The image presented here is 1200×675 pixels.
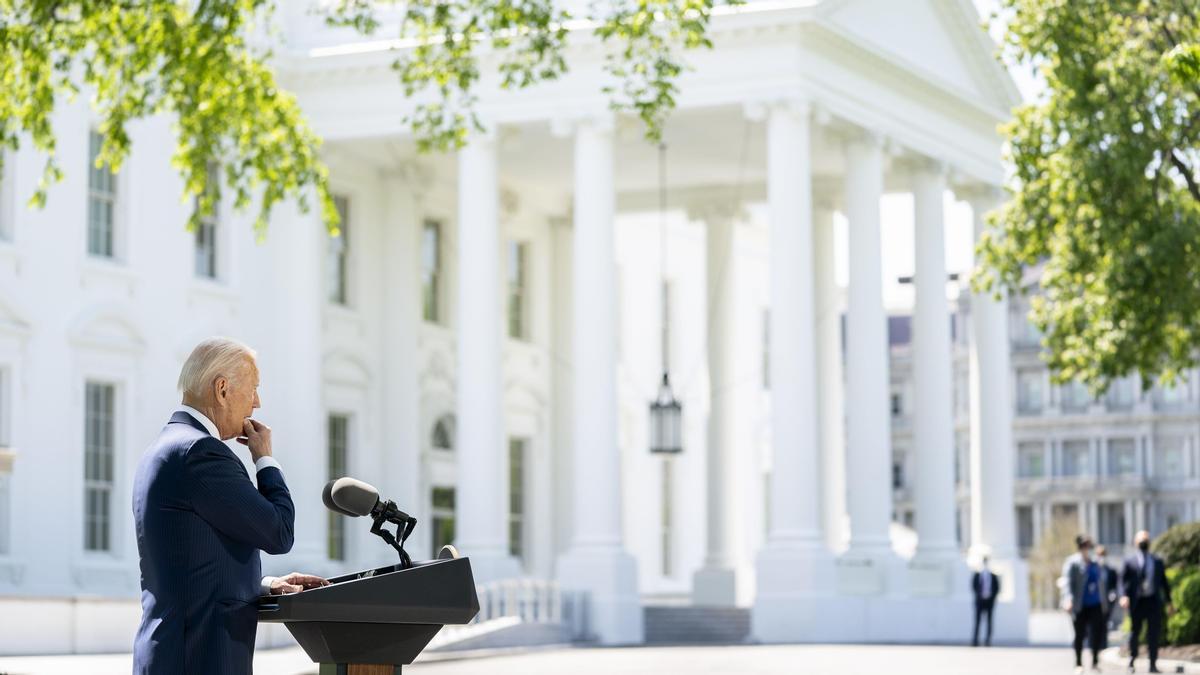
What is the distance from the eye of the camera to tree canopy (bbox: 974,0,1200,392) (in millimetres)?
21703

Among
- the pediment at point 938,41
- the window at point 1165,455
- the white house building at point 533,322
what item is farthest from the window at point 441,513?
the window at point 1165,455

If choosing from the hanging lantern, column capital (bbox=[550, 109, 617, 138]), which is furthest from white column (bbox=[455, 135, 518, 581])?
the hanging lantern

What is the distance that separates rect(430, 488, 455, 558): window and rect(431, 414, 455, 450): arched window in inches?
34.8

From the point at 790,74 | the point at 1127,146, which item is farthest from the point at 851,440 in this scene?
the point at 1127,146

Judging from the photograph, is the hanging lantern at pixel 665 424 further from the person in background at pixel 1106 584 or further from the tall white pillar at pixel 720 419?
the person in background at pixel 1106 584

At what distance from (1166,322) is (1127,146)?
9.13 ft

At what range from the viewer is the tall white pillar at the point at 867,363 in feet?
108

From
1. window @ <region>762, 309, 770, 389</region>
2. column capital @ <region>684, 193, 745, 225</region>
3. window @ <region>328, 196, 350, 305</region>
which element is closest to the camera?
window @ <region>328, 196, 350, 305</region>

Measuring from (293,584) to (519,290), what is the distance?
120ft

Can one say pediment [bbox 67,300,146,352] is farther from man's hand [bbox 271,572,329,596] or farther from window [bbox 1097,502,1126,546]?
window [bbox 1097,502,1126,546]

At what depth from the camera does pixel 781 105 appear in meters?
31.3

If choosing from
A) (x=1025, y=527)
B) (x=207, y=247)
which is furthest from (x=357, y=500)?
(x=1025, y=527)

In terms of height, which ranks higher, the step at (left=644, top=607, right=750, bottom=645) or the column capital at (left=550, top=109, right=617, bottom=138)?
the column capital at (left=550, top=109, right=617, bottom=138)

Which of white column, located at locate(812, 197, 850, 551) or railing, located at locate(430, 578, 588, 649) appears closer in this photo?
railing, located at locate(430, 578, 588, 649)
